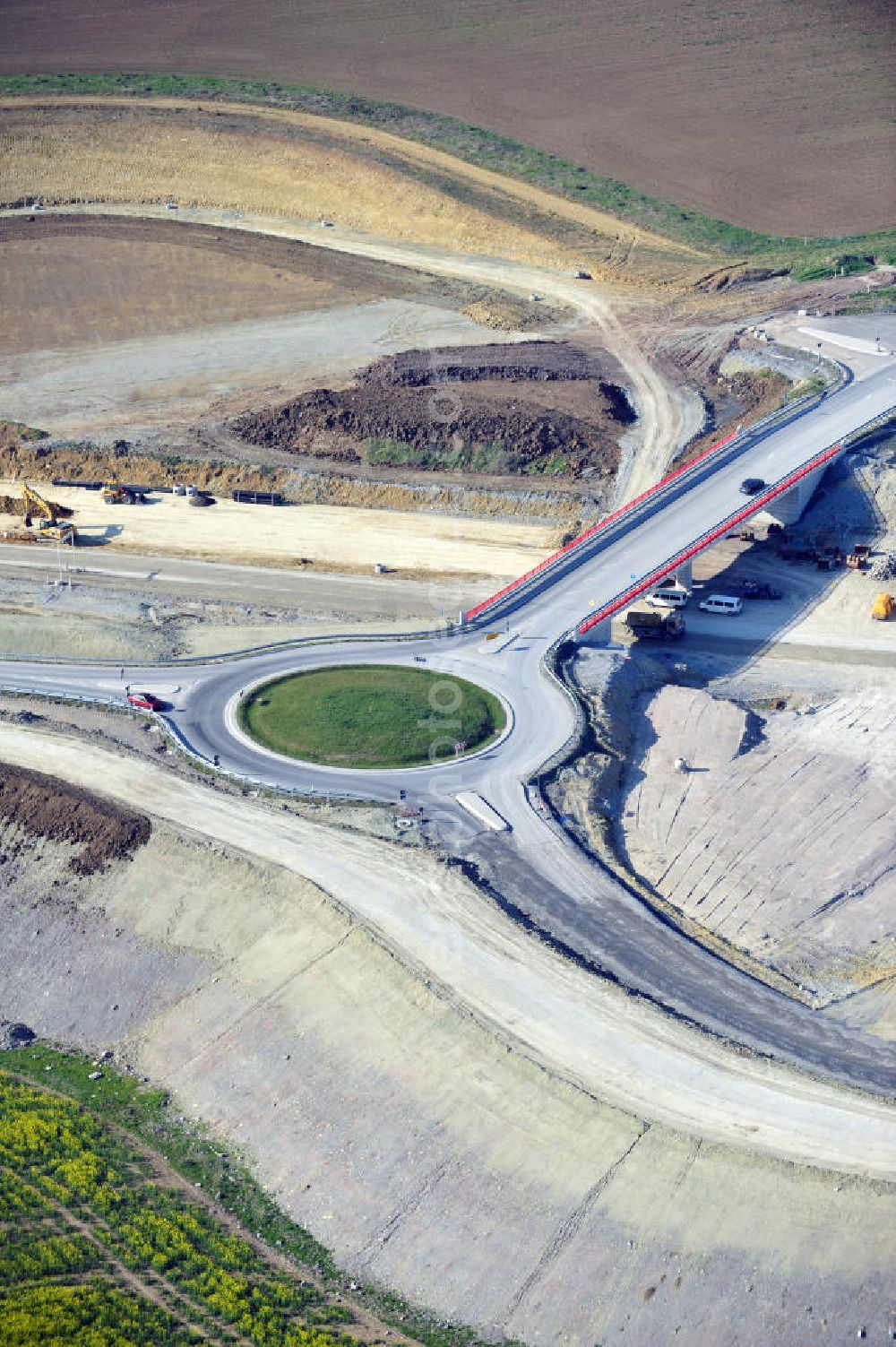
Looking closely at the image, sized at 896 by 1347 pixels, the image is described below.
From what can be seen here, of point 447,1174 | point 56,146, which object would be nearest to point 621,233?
point 56,146

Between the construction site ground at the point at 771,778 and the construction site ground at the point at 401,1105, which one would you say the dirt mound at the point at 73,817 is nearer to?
the construction site ground at the point at 401,1105

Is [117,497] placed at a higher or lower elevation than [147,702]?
higher

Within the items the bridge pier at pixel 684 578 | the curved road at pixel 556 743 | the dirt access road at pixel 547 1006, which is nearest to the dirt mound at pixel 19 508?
the curved road at pixel 556 743

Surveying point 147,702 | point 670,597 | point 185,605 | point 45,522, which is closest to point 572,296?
point 670,597

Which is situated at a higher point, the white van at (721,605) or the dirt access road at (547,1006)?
the white van at (721,605)

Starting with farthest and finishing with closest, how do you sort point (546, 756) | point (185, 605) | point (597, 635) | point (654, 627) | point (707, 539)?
point (185, 605), point (707, 539), point (654, 627), point (597, 635), point (546, 756)

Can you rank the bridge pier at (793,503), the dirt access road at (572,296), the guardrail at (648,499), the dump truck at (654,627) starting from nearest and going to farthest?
the guardrail at (648,499) → the dump truck at (654,627) → the bridge pier at (793,503) → the dirt access road at (572,296)

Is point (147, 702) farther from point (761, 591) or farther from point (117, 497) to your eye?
point (761, 591)

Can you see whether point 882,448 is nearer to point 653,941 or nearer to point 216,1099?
point 653,941
